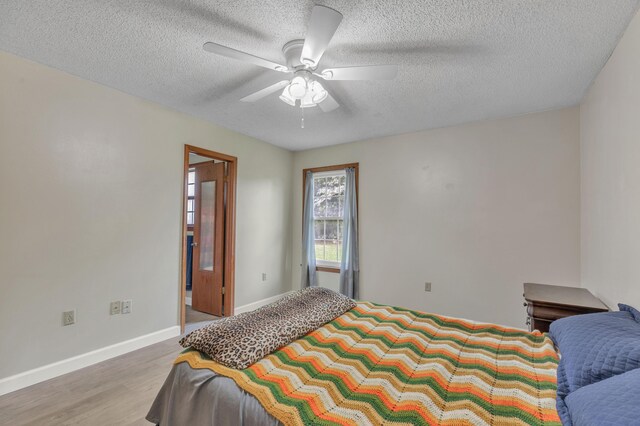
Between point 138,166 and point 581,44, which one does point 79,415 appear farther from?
point 581,44

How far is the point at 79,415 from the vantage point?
74.9 inches

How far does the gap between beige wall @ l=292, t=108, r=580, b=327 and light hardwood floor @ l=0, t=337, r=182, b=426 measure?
2.81 m

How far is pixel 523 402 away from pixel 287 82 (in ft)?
7.18

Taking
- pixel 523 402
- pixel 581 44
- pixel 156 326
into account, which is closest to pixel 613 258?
pixel 581 44

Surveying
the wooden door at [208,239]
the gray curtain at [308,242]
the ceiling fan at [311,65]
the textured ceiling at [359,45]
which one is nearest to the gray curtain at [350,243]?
the gray curtain at [308,242]

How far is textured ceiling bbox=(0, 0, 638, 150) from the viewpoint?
1.67m

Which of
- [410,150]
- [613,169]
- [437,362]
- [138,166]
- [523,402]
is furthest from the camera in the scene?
[410,150]

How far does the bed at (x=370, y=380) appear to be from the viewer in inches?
41.7

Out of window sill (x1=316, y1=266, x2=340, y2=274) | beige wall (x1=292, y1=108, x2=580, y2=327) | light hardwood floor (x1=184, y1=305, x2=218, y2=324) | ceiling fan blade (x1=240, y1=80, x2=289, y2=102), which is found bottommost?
light hardwood floor (x1=184, y1=305, x2=218, y2=324)

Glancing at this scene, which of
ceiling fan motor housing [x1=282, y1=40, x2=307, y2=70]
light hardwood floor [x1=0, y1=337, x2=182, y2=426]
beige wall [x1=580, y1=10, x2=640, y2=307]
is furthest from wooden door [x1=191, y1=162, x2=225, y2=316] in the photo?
beige wall [x1=580, y1=10, x2=640, y2=307]

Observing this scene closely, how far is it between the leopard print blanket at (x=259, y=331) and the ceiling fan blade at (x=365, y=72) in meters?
1.62

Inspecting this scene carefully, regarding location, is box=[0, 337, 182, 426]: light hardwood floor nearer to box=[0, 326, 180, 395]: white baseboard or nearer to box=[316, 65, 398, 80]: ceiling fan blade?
box=[0, 326, 180, 395]: white baseboard

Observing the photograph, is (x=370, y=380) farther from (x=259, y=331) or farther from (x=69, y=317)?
(x=69, y=317)

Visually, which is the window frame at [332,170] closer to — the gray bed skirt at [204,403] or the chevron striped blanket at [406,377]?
the chevron striped blanket at [406,377]
